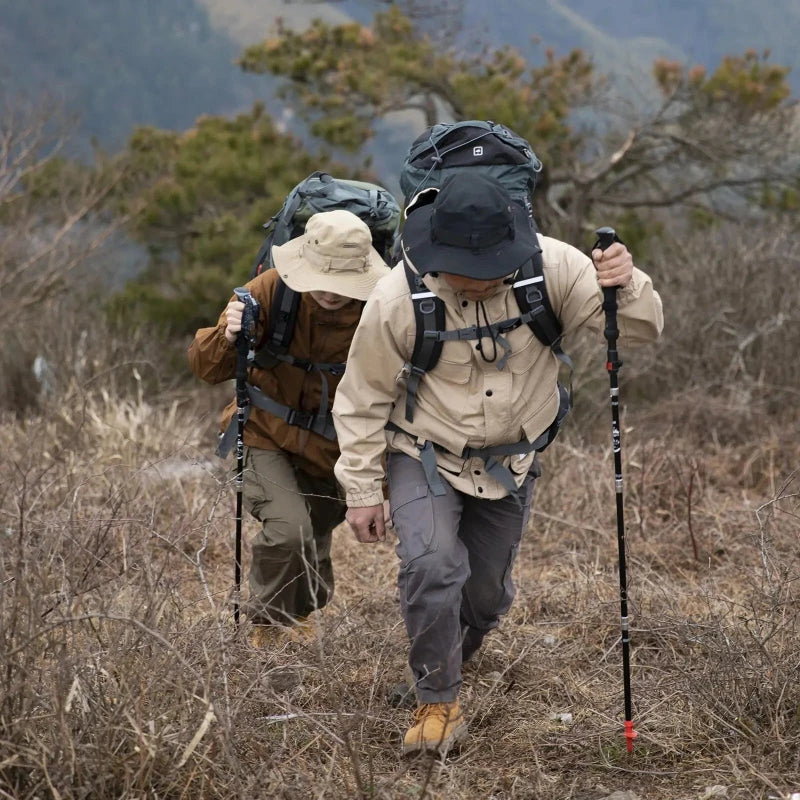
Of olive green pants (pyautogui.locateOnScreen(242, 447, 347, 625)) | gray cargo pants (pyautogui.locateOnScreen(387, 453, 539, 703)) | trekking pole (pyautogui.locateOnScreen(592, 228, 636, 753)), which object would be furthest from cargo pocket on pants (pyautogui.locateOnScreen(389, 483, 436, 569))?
olive green pants (pyautogui.locateOnScreen(242, 447, 347, 625))

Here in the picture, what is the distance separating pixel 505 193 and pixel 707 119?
1073 cm

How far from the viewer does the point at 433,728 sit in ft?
12.0

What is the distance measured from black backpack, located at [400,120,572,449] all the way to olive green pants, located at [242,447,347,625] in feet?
3.25

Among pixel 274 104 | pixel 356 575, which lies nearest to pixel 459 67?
pixel 274 104

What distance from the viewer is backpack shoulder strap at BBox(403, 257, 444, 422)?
11.6 ft

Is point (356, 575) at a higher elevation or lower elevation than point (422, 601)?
lower

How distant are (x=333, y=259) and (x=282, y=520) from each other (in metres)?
1.00

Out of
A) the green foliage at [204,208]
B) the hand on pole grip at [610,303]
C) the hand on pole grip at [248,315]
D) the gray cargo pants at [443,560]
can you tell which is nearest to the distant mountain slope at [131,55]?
the green foliage at [204,208]

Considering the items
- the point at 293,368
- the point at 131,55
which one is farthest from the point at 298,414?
the point at 131,55

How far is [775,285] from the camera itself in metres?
10.3

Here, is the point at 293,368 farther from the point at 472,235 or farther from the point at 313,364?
the point at 472,235

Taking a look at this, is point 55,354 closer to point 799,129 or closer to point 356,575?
point 356,575

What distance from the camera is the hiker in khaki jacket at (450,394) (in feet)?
11.3

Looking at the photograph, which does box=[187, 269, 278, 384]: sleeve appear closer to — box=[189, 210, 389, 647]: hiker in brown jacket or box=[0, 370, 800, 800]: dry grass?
box=[189, 210, 389, 647]: hiker in brown jacket
